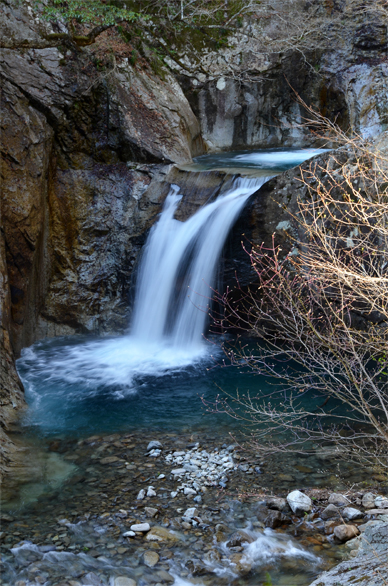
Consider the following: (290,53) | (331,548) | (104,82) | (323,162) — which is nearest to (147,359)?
(323,162)

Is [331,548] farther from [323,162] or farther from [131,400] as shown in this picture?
[323,162]

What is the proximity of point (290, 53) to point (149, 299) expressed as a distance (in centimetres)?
795

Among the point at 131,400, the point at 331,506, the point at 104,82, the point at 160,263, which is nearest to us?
the point at 331,506

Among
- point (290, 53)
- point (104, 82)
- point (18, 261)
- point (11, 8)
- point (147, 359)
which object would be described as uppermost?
point (290, 53)

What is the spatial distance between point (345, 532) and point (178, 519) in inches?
54.2

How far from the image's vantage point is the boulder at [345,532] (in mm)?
3732

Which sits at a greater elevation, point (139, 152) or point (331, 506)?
point (139, 152)

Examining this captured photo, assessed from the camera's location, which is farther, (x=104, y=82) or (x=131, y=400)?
(x=104, y=82)

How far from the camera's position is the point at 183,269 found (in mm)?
8594

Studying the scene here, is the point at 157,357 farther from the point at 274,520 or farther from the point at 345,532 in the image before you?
the point at 345,532

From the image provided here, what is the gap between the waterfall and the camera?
845 cm

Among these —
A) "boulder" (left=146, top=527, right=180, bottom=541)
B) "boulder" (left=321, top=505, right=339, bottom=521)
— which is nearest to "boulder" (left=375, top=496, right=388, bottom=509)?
"boulder" (left=321, top=505, right=339, bottom=521)

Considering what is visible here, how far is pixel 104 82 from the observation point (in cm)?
948

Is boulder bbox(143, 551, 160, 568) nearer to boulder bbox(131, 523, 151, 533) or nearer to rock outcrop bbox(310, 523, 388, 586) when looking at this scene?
boulder bbox(131, 523, 151, 533)
